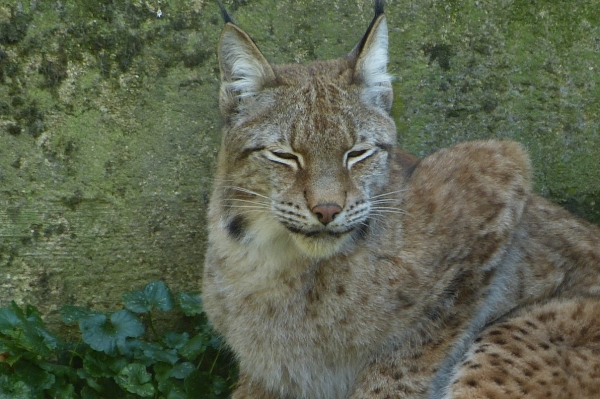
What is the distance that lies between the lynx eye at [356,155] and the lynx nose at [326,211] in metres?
0.28

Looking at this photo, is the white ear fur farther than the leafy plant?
No

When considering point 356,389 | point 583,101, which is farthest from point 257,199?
point 583,101

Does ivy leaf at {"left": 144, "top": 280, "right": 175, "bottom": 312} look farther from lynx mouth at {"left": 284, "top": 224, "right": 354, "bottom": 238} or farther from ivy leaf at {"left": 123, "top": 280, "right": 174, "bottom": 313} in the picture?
lynx mouth at {"left": 284, "top": 224, "right": 354, "bottom": 238}

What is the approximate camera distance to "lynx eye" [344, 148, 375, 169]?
4234mm

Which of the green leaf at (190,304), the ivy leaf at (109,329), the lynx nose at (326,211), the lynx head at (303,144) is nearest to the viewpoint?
the lynx nose at (326,211)

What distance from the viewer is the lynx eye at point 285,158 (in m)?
4.18

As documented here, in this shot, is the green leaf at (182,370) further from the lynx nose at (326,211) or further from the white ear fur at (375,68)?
the white ear fur at (375,68)

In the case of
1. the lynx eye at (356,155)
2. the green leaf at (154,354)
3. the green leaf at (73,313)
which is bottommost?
the green leaf at (154,354)

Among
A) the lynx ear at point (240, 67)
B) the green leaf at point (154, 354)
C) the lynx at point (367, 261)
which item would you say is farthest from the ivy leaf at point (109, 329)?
the lynx ear at point (240, 67)

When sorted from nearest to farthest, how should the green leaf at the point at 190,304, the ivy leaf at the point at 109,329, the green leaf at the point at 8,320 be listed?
the green leaf at the point at 8,320 < the ivy leaf at the point at 109,329 < the green leaf at the point at 190,304

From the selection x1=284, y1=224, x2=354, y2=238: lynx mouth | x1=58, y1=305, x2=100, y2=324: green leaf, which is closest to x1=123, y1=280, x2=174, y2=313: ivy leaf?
x1=58, y1=305, x2=100, y2=324: green leaf

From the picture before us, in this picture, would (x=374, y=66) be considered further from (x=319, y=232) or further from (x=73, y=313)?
(x=73, y=313)

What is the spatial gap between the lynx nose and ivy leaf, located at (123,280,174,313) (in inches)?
59.7

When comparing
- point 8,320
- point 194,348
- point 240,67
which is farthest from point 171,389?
point 240,67
